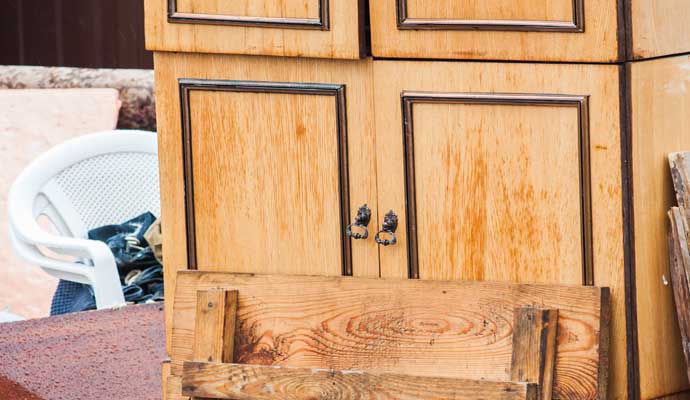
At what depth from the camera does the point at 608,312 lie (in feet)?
6.98

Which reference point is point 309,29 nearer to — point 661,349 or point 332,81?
point 332,81

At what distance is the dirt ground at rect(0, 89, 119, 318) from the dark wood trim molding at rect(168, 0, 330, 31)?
392 centimetres

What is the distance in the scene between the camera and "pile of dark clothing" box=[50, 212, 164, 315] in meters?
4.58

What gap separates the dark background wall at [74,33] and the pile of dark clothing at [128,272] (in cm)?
214

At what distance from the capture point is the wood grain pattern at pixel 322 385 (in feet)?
6.91

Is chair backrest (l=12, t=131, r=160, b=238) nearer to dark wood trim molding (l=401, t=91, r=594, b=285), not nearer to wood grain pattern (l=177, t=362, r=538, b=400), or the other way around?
wood grain pattern (l=177, t=362, r=538, b=400)

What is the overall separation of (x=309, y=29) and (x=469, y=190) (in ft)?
1.73

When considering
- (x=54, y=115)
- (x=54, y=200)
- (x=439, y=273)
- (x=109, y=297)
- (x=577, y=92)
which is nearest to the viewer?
(x=577, y=92)

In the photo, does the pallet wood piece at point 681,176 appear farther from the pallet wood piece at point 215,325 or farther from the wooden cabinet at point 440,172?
the pallet wood piece at point 215,325

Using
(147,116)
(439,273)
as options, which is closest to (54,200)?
(147,116)

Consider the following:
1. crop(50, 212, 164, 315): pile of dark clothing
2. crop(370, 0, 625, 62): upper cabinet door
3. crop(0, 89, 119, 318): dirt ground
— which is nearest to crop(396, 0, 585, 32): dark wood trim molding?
crop(370, 0, 625, 62): upper cabinet door

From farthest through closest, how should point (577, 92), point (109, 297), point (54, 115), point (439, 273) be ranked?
point (54, 115) → point (109, 297) → point (439, 273) → point (577, 92)

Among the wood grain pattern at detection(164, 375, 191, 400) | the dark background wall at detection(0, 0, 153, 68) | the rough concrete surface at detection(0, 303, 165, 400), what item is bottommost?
the rough concrete surface at detection(0, 303, 165, 400)

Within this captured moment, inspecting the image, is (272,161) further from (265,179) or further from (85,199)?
(85,199)
